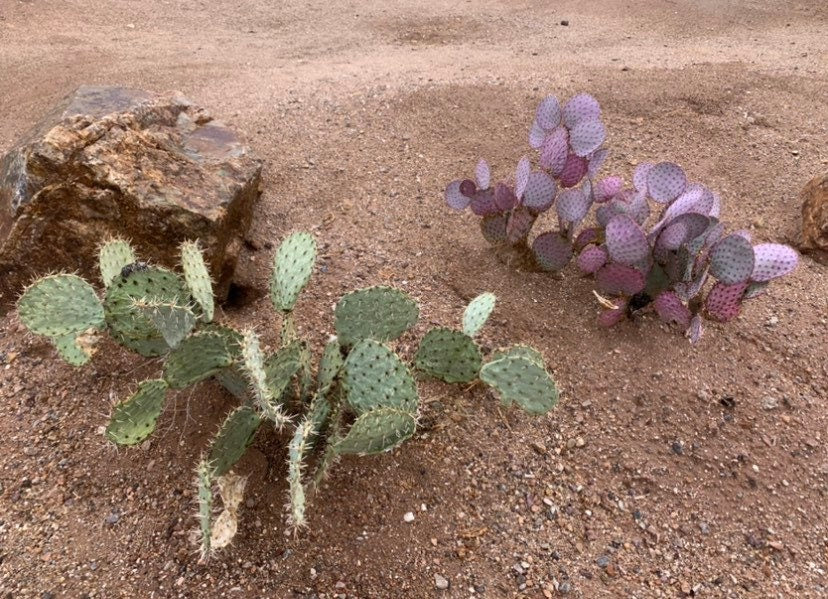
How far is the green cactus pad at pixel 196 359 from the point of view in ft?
5.51

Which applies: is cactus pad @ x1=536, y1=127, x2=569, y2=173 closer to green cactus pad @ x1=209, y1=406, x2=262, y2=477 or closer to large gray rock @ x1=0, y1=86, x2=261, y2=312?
large gray rock @ x1=0, y1=86, x2=261, y2=312

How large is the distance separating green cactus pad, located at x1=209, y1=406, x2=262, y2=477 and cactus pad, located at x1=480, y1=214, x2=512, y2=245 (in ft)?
4.03

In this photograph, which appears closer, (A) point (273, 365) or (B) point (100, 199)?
(A) point (273, 365)

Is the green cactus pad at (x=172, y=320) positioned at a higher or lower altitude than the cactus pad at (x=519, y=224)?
higher

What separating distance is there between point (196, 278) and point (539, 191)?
4.03 ft

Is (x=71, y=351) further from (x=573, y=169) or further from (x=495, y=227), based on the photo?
(x=573, y=169)

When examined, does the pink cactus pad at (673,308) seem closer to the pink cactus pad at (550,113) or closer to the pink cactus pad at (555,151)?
the pink cactus pad at (555,151)

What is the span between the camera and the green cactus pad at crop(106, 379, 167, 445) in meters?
1.67

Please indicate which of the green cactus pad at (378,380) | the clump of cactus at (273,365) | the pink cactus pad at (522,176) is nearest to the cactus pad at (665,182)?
the pink cactus pad at (522,176)

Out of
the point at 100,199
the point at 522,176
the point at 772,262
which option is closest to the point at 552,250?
the point at 522,176

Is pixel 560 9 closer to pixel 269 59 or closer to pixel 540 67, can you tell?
pixel 540 67

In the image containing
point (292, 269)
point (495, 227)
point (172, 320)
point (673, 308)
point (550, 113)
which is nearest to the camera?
point (172, 320)

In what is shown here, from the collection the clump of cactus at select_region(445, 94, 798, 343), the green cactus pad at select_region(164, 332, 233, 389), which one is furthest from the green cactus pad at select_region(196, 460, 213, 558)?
the clump of cactus at select_region(445, 94, 798, 343)

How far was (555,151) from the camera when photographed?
2400mm
